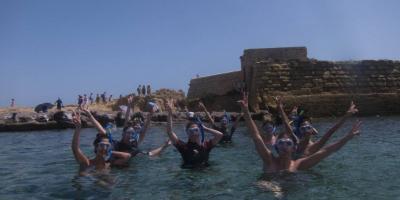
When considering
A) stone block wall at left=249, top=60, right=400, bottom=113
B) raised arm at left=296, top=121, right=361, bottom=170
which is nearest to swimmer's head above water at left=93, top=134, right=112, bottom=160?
raised arm at left=296, top=121, right=361, bottom=170

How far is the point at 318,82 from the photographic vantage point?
93.7ft

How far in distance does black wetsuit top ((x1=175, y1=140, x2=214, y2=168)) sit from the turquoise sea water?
0.17 metres

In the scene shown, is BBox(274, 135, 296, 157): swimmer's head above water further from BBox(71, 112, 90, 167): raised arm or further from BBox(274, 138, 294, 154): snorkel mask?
BBox(71, 112, 90, 167): raised arm

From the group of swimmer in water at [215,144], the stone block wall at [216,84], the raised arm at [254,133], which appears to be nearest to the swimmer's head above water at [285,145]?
the group of swimmer in water at [215,144]

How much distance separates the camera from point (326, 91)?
28.5 metres

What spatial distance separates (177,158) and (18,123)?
49.7 feet

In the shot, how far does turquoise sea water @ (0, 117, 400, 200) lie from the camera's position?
23.9ft

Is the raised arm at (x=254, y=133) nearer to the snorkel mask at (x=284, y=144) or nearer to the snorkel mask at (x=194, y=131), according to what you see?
the snorkel mask at (x=284, y=144)

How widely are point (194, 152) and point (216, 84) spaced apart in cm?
2387

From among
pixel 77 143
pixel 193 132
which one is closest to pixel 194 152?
pixel 193 132

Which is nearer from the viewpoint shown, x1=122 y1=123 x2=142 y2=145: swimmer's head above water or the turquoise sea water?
the turquoise sea water

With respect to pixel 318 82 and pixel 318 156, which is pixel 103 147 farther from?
pixel 318 82

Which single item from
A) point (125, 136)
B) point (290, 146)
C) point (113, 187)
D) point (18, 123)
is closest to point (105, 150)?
point (113, 187)

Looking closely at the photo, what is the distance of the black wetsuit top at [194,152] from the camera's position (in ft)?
29.8
